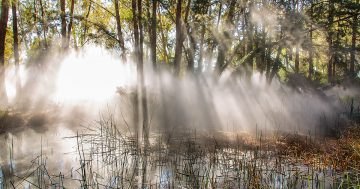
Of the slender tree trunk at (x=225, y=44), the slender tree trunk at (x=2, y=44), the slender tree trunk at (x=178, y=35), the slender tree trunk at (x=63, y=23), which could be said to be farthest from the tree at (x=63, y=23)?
the slender tree trunk at (x=225, y=44)

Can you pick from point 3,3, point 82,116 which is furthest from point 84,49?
point 3,3

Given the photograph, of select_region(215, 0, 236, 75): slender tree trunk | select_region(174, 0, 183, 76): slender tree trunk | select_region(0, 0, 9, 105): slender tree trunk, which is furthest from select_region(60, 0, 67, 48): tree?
select_region(215, 0, 236, 75): slender tree trunk

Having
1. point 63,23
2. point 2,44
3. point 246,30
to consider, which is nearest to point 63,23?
point 63,23

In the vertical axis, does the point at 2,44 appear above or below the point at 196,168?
above

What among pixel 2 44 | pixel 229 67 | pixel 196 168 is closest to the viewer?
pixel 196 168

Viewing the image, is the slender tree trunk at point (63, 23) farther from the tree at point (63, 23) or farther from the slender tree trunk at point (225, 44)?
the slender tree trunk at point (225, 44)

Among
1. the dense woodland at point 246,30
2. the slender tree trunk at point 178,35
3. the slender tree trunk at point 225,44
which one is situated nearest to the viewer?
the dense woodland at point 246,30

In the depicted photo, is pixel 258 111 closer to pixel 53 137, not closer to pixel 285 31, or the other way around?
pixel 285 31

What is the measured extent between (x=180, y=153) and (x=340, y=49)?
9062 millimetres

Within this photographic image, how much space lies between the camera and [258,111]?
18.8 meters

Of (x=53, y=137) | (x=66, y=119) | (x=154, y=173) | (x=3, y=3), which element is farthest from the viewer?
(x=66, y=119)

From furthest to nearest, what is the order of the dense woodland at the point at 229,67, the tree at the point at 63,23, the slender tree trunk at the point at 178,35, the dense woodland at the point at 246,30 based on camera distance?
1. the tree at the point at 63,23
2. the slender tree trunk at the point at 178,35
3. the dense woodland at the point at 246,30
4. the dense woodland at the point at 229,67

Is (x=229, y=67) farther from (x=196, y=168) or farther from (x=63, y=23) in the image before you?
(x=196, y=168)

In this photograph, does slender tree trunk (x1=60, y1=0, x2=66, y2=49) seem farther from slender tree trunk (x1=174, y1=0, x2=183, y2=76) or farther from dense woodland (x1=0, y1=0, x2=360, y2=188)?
slender tree trunk (x1=174, y1=0, x2=183, y2=76)
